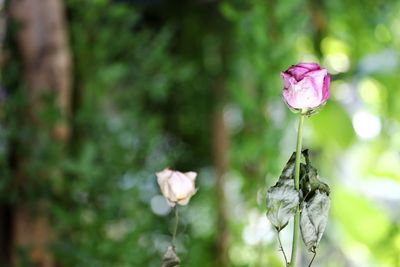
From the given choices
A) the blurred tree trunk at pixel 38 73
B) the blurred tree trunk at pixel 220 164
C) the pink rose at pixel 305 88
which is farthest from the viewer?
the blurred tree trunk at pixel 220 164

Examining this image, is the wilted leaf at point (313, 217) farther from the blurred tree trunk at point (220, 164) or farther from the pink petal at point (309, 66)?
the blurred tree trunk at point (220, 164)

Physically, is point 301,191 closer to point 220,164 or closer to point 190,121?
→ point 220,164

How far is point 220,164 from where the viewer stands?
1.06 meters

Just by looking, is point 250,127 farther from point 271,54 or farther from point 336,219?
point 336,219

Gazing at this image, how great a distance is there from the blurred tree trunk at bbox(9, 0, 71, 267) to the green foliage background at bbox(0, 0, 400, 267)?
0.7 inches

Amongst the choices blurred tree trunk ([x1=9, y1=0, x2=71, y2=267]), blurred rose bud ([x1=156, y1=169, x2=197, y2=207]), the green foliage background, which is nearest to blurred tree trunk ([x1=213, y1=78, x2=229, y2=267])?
the green foliage background

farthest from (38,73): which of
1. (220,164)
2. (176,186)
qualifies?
(176,186)

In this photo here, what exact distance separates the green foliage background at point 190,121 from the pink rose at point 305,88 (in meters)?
0.46

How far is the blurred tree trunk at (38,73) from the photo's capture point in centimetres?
82

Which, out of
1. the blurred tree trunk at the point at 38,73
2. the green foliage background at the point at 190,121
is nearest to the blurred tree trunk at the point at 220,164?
the green foliage background at the point at 190,121

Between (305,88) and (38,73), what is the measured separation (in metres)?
0.55

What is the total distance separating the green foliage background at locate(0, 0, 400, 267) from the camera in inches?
32.3

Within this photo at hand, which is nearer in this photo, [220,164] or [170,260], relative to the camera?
[170,260]

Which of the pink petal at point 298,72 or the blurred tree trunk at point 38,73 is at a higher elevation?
the blurred tree trunk at point 38,73
